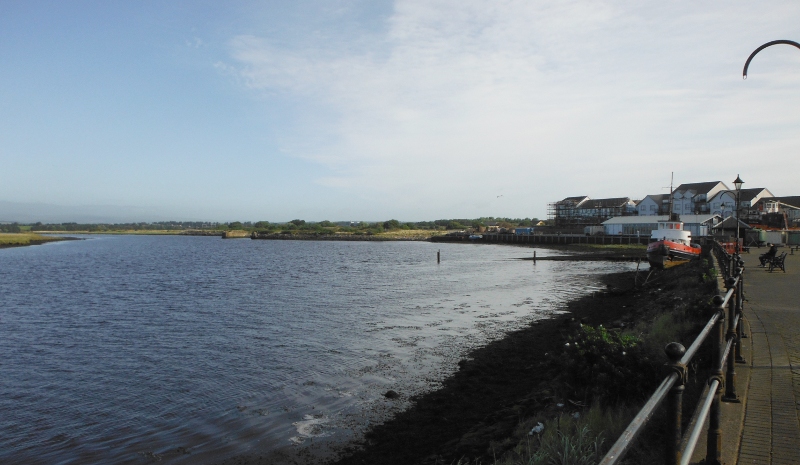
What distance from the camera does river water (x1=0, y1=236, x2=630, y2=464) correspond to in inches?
398

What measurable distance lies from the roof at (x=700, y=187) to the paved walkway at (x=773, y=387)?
314 ft

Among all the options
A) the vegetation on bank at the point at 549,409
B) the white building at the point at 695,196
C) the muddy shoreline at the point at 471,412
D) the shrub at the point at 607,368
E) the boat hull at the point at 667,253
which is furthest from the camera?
the white building at the point at 695,196

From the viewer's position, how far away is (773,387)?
6.14 metres

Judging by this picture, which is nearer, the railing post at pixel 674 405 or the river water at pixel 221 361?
the railing post at pixel 674 405

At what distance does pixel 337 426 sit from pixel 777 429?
7.63 meters

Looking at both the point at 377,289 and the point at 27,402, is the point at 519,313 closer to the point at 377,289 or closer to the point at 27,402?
the point at 377,289

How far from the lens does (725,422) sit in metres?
5.05

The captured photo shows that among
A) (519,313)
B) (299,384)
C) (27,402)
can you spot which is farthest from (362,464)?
(519,313)

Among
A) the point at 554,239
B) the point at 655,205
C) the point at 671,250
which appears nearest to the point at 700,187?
the point at 655,205

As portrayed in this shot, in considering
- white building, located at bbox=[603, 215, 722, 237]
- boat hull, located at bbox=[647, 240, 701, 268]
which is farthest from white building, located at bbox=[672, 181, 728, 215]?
boat hull, located at bbox=[647, 240, 701, 268]

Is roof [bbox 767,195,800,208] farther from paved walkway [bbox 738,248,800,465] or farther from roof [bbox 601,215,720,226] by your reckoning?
paved walkway [bbox 738,248,800,465]

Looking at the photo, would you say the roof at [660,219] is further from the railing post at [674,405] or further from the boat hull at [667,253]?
the railing post at [674,405]

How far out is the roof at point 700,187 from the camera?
9538 centimetres

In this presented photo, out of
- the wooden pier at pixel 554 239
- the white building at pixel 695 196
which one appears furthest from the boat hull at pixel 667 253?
the white building at pixel 695 196
